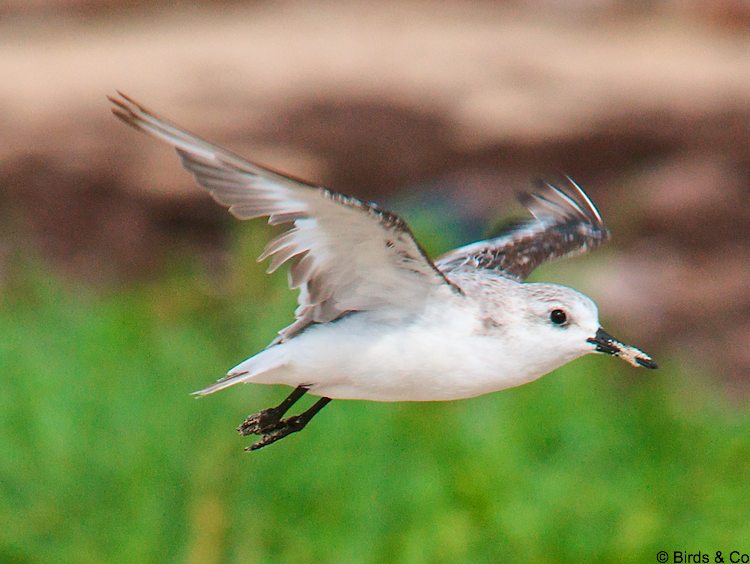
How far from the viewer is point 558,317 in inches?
148

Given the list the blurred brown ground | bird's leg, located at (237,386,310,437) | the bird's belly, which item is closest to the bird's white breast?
the bird's belly

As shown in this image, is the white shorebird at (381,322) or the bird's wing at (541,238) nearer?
the white shorebird at (381,322)

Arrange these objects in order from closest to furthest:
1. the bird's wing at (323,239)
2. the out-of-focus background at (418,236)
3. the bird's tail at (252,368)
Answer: the bird's wing at (323,239) → the bird's tail at (252,368) → the out-of-focus background at (418,236)

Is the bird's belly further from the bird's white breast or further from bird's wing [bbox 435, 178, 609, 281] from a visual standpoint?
bird's wing [bbox 435, 178, 609, 281]

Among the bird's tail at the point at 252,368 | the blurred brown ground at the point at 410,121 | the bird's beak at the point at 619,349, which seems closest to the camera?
the bird's beak at the point at 619,349

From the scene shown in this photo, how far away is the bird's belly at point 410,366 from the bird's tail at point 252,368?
1.4 inches

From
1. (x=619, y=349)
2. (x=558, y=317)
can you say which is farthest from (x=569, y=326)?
(x=619, y=349)

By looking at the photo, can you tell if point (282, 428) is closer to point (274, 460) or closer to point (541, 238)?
point (541, 238)

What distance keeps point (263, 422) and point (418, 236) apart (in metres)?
6.02

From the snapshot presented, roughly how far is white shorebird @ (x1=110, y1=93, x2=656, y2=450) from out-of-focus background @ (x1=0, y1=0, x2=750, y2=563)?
15.8ft

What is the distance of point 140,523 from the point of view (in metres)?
8.84

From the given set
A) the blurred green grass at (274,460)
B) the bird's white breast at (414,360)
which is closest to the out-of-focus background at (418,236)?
the blurred green grass at (274,460)

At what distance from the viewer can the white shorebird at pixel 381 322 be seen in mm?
3516

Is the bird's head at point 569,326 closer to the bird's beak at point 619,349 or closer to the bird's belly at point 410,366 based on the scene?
the bird's beak at point 619,349
